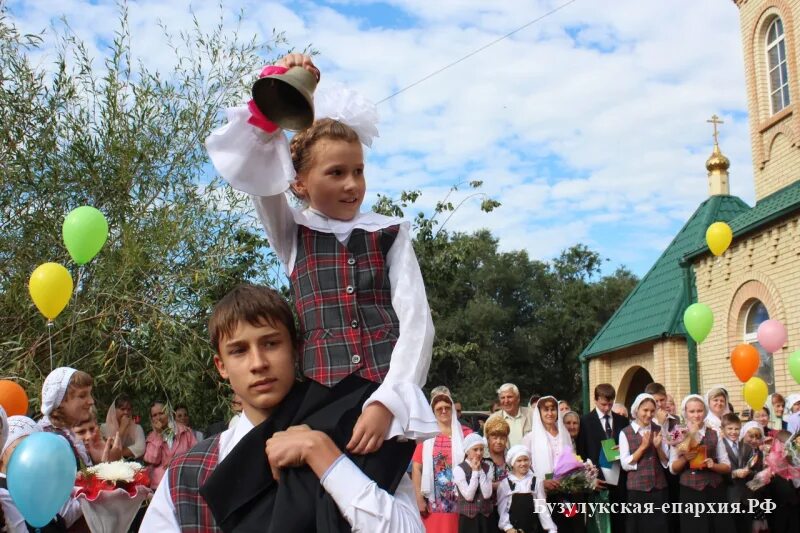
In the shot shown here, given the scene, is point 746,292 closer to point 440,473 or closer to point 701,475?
point 701,475

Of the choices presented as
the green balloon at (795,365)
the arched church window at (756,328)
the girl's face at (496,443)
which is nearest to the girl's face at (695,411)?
the girl's face at (496,443)

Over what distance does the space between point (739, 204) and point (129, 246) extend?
51.6ft

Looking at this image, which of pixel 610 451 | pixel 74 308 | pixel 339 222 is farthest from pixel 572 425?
pixel 339 222

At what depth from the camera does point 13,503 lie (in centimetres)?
423

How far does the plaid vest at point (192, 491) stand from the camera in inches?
83.0

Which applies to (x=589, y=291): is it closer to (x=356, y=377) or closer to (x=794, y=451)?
(x=794, y=451)

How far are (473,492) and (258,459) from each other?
21.2 ft

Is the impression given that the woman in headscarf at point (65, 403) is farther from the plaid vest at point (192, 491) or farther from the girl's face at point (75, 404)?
the plaid vest at point (192, 491)

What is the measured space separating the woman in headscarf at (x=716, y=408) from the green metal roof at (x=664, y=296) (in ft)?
26.7

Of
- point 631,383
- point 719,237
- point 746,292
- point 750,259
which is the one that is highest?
point 750,259

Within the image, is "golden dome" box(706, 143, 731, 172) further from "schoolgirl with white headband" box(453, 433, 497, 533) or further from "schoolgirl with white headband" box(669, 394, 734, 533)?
"schoolgirl with white headband" box(453, 433, 497, 533)

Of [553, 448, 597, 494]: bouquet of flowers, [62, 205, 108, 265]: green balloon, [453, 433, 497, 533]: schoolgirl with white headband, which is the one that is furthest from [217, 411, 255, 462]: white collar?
[553, 448, 597, 494]: bouquet of flowers

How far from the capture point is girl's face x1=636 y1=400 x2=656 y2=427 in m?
9.57

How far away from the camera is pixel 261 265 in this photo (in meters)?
9.89
